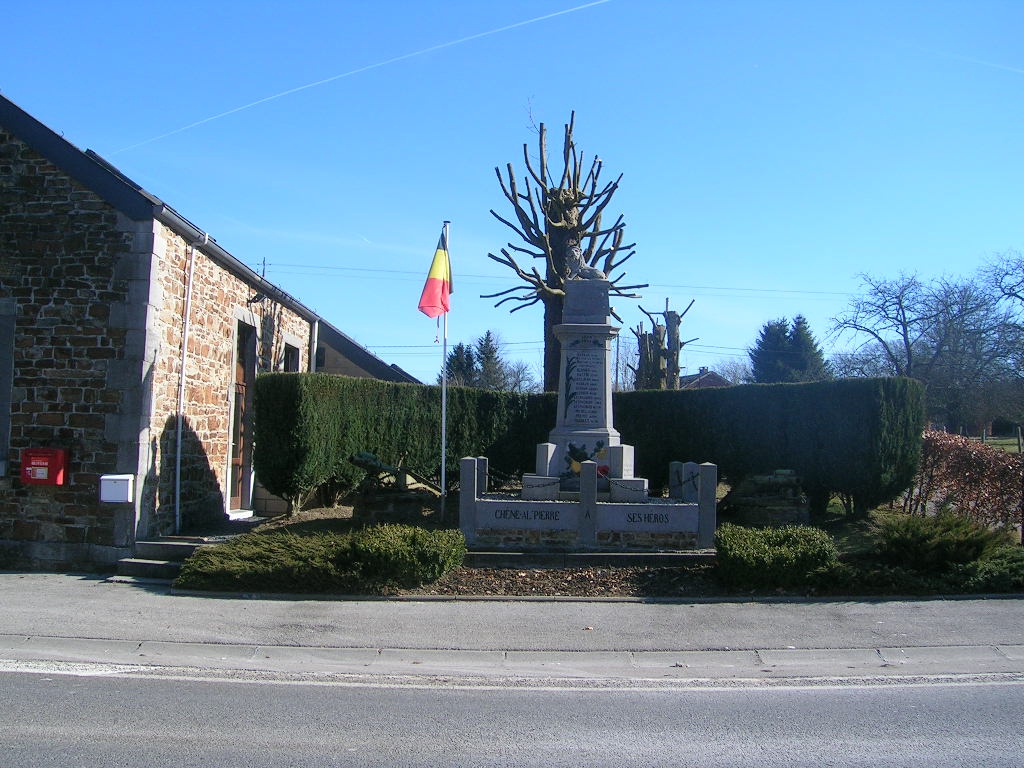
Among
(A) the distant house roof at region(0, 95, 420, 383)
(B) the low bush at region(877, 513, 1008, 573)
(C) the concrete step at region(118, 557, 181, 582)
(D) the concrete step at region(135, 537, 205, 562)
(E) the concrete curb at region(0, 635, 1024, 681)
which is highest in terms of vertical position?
(A) the distant house roof at region(0, 95, 420, 383)

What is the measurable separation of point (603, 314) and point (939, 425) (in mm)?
33995

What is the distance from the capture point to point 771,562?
364 inches

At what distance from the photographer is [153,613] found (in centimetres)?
867

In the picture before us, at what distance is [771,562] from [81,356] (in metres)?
9.22

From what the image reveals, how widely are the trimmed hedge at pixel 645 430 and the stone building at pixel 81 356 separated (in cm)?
170

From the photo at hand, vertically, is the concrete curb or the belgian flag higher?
the belgian flag

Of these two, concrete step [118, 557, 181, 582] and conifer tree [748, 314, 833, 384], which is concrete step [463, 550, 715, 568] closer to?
concrete step [118, 557, 181, 582]

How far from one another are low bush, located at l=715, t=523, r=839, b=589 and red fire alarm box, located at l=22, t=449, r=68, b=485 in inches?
334

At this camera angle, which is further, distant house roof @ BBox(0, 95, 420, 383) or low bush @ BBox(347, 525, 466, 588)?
distant house roof @ BBox(0, 95, 420, 383)

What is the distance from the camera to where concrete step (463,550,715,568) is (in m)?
10.2

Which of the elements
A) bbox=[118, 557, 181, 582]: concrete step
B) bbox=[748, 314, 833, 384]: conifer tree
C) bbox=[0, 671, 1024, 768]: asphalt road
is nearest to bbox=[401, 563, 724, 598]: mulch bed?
bbox=[0, 671, 1024, 768]: asphalt road

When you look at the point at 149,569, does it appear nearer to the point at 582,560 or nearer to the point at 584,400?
the point at 582,560

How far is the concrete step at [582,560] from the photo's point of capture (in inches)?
401

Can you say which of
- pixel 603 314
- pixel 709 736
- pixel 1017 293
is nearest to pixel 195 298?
pixel 603 314
